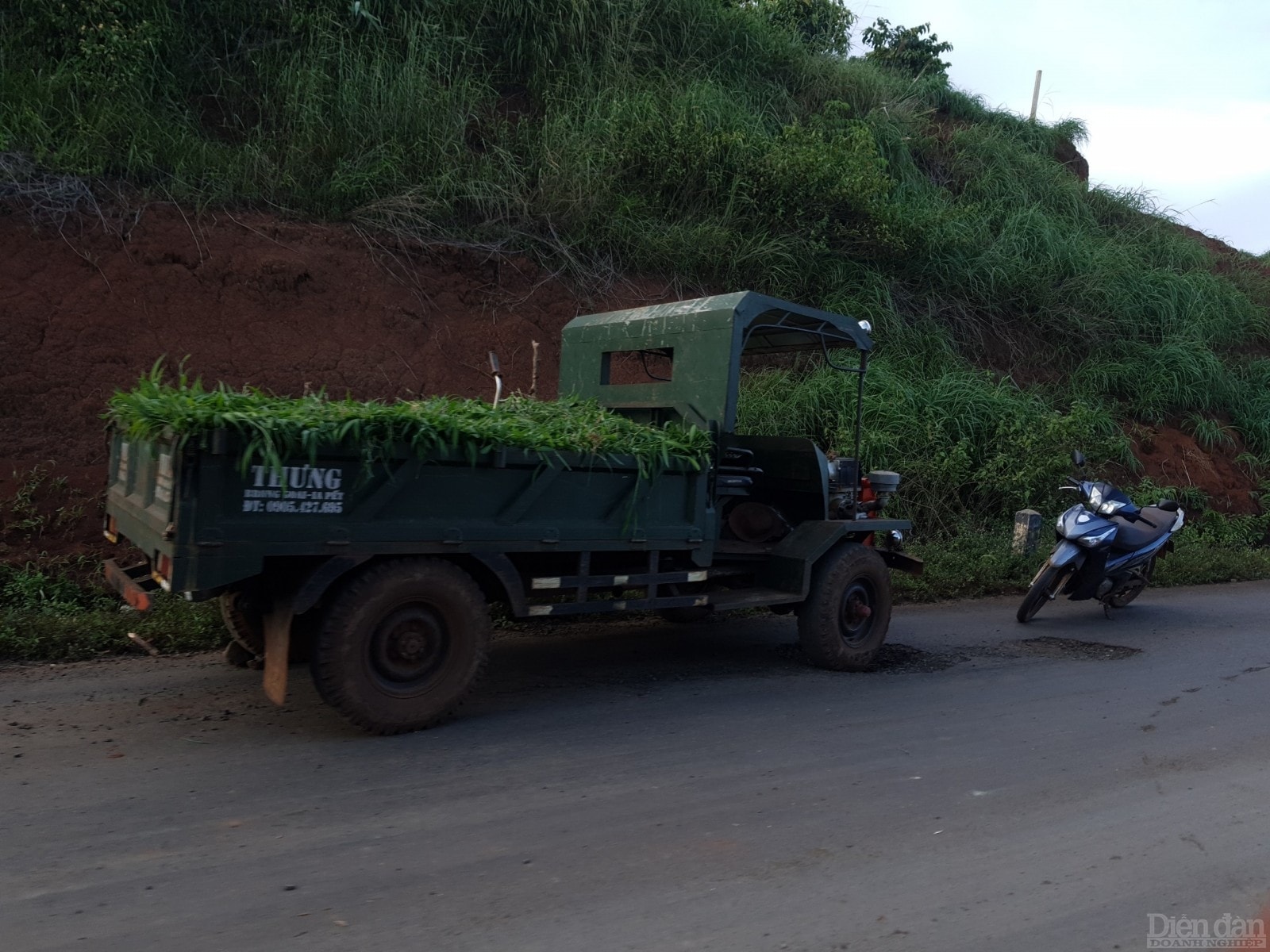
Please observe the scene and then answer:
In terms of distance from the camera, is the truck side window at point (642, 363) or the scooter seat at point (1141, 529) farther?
the scooter seat at point (1141, 529)

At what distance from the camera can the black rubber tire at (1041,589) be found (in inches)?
331

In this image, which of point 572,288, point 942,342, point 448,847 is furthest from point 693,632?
point 942,342

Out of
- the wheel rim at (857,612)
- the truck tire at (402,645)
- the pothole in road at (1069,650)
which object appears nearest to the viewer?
the truck tire at (402,645)

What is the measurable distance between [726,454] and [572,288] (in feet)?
20.9

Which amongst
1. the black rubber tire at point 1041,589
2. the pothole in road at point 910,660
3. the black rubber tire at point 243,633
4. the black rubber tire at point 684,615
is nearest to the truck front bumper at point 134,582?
the black rubber tire at point 243,633

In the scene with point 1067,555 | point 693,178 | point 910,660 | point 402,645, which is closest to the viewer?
point 402,645

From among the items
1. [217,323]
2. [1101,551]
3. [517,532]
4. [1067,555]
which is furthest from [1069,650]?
[217,323]

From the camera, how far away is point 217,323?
10164mm

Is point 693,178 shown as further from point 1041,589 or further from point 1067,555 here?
point 1041,589

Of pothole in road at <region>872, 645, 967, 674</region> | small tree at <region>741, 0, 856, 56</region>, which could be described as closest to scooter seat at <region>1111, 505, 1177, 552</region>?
pothole in road at <region>872, 645, 967, 674</region>

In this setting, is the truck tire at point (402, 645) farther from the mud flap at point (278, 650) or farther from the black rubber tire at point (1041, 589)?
the black rubber tire at point (1041, 589)

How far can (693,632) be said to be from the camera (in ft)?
25.4

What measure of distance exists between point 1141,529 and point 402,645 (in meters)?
6.86

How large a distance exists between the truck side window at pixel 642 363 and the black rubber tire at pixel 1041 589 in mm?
3574
